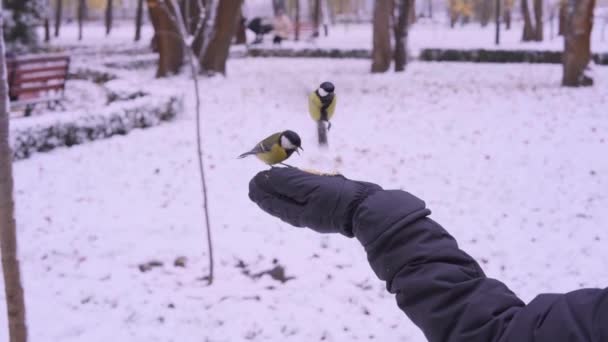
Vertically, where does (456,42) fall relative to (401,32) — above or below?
below

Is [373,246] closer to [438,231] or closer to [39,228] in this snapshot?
[438,231]

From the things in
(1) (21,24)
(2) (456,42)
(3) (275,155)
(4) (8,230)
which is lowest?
(4) (8,230)

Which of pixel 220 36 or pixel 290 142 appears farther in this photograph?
pixel 220 36

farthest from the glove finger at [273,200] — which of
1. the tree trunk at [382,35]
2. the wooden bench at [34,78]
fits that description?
the tree trunk at [382,35]

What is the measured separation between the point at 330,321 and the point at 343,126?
4154mm

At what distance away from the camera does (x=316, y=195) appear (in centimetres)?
146

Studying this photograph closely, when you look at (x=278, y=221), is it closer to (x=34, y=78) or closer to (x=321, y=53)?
(x=34, y=78)

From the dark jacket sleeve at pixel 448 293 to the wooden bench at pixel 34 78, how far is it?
36.5 ft

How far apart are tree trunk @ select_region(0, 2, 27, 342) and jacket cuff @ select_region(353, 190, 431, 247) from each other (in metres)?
2.03

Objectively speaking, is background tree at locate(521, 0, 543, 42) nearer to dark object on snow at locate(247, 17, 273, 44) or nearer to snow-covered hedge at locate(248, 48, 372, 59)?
snow-covered hedge at locate(248, 48, 372, 59)

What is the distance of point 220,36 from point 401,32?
5672 mm

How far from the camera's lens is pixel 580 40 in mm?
14750

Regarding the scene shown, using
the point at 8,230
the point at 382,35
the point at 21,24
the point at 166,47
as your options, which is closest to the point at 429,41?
the point at 382,35

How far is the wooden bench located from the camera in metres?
11.4
